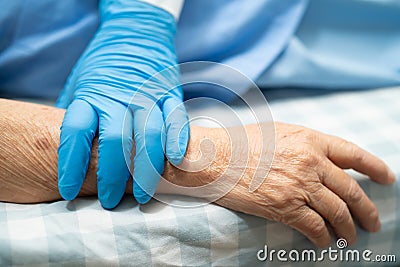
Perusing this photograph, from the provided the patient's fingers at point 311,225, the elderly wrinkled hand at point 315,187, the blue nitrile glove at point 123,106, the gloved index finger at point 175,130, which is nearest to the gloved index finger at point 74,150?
the blue nitrile glove at point 123,106

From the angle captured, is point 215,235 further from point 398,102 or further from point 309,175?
point 398,102

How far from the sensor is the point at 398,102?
1217 millimetres

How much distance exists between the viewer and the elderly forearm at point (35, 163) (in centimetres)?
90

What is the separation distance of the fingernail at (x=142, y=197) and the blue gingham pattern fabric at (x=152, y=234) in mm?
18

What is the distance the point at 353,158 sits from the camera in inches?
38.7

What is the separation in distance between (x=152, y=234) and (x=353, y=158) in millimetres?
399

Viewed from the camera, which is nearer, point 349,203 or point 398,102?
point 349,203

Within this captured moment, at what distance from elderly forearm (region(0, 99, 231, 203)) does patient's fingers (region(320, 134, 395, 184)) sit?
0.79 ft

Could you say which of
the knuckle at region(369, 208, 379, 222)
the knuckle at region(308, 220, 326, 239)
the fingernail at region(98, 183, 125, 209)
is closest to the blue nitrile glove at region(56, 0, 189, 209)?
the fingernail at region(98, 183, 125, 209)

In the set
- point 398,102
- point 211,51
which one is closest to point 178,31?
point 211,51

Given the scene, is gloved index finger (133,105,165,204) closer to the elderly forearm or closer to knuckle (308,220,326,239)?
the elderly forearm

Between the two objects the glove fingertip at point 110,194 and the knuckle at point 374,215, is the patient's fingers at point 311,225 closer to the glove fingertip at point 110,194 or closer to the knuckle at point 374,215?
the knuckle at point 374,215

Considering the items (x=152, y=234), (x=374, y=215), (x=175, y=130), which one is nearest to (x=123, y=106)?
(x=175, y=130)

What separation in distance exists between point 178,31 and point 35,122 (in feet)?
1.39
